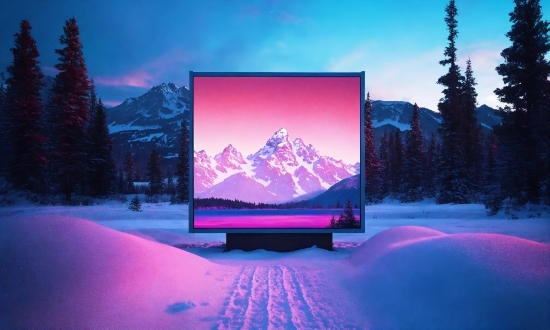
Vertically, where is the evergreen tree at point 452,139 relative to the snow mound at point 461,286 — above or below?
above

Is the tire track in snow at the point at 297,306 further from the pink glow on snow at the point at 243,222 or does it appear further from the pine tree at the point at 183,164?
the pine tree at the point at 183,164

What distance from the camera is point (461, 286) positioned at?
459 cm

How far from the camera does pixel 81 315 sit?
4.28m

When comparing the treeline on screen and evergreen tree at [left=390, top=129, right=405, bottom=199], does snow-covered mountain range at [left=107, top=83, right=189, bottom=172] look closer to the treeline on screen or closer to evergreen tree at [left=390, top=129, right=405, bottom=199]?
evergreen tree at [left=390, top=129, right=405, bottom=199]

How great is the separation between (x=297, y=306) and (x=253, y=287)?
125 centimetres

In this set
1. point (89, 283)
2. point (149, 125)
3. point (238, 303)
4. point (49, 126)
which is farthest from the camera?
point (149, 125)

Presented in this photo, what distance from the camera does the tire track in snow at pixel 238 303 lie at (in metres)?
4.43

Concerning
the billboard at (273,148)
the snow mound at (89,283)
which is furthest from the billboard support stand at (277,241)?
the snow mound at (89,283)

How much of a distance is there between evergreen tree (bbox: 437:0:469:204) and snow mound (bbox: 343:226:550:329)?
1970 cm

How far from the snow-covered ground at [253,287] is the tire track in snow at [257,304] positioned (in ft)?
0.05

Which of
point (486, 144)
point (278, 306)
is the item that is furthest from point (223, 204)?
point (486, 144)

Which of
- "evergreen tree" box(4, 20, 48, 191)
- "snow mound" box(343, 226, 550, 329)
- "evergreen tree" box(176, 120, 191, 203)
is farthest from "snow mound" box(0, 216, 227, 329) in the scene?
"evergreen tree" box(176, 120, 191, 203)

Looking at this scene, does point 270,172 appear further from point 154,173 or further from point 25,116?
point 154,173

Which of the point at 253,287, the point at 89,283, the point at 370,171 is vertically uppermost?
the point at 370,171
